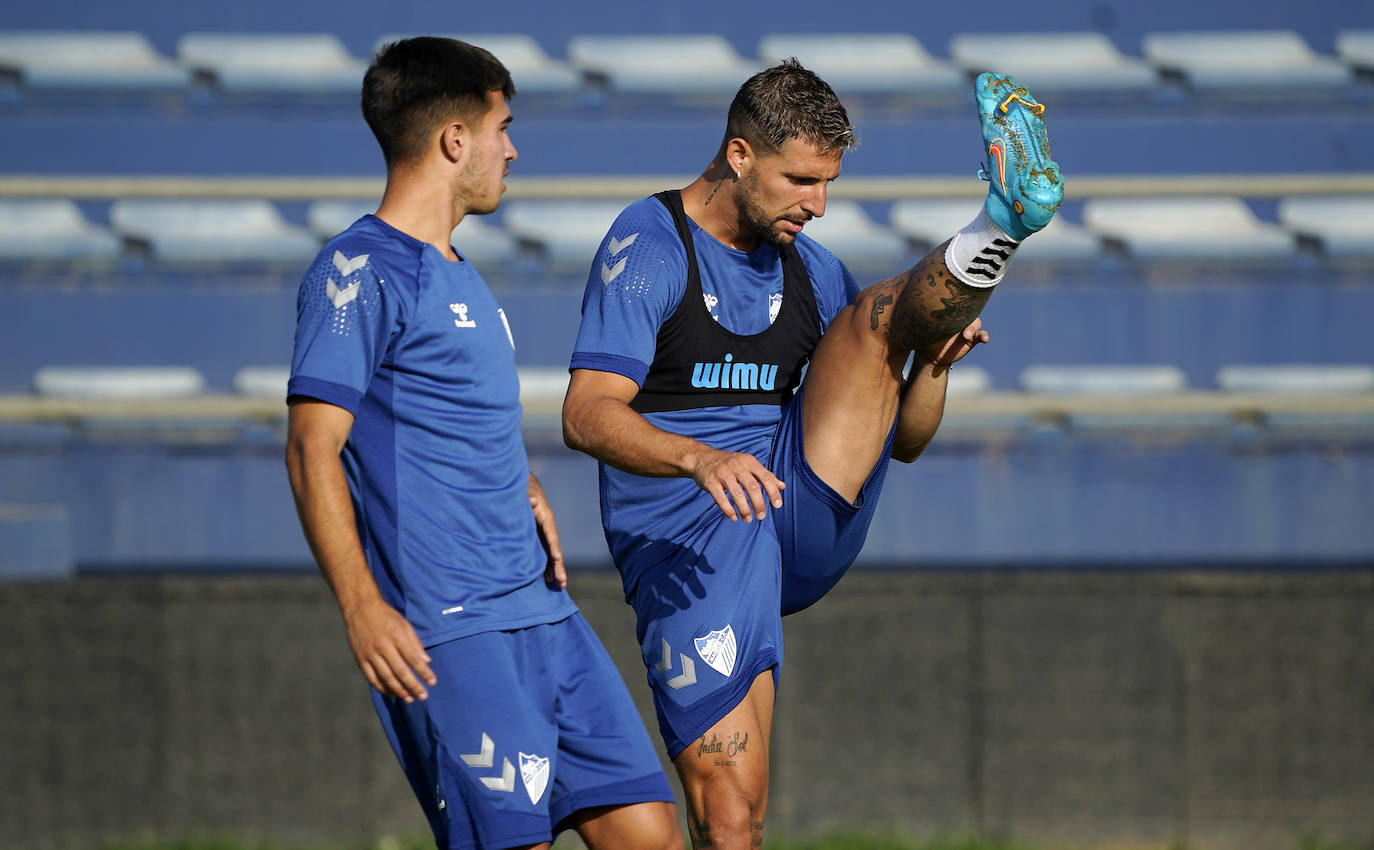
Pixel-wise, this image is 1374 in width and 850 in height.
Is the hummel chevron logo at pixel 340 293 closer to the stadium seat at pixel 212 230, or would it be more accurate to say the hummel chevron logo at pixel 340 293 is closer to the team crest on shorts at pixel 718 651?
the team crest on shorts at pixel 718 651

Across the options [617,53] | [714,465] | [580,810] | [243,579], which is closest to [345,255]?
[714,465]

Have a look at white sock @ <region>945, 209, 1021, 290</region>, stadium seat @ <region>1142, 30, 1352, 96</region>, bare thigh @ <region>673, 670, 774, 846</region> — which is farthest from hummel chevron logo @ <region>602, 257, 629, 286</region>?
stadium seat @ <region>1142, 30, 1352, 96</region>

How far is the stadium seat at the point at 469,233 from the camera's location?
Answer: 19.0ft

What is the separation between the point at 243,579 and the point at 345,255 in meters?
2.87

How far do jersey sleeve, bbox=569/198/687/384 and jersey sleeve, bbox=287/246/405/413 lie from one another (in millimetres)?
675

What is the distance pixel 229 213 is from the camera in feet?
19.0

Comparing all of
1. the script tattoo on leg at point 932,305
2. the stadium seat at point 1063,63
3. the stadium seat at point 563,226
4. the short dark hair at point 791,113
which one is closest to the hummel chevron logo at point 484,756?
the script tattoo on leg at point 932,305

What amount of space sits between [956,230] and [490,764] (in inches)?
150

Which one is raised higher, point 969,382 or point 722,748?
point 969,382

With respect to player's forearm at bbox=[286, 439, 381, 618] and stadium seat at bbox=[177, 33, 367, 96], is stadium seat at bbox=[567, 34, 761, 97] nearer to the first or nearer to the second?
stadium seat at bbox=[177, 33, 367, 96]

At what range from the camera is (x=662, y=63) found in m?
6.66

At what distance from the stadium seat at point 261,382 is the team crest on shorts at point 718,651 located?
112 inches

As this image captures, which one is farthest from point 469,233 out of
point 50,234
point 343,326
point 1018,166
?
point 343,326

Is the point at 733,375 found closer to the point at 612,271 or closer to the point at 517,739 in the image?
the point at 612,271
